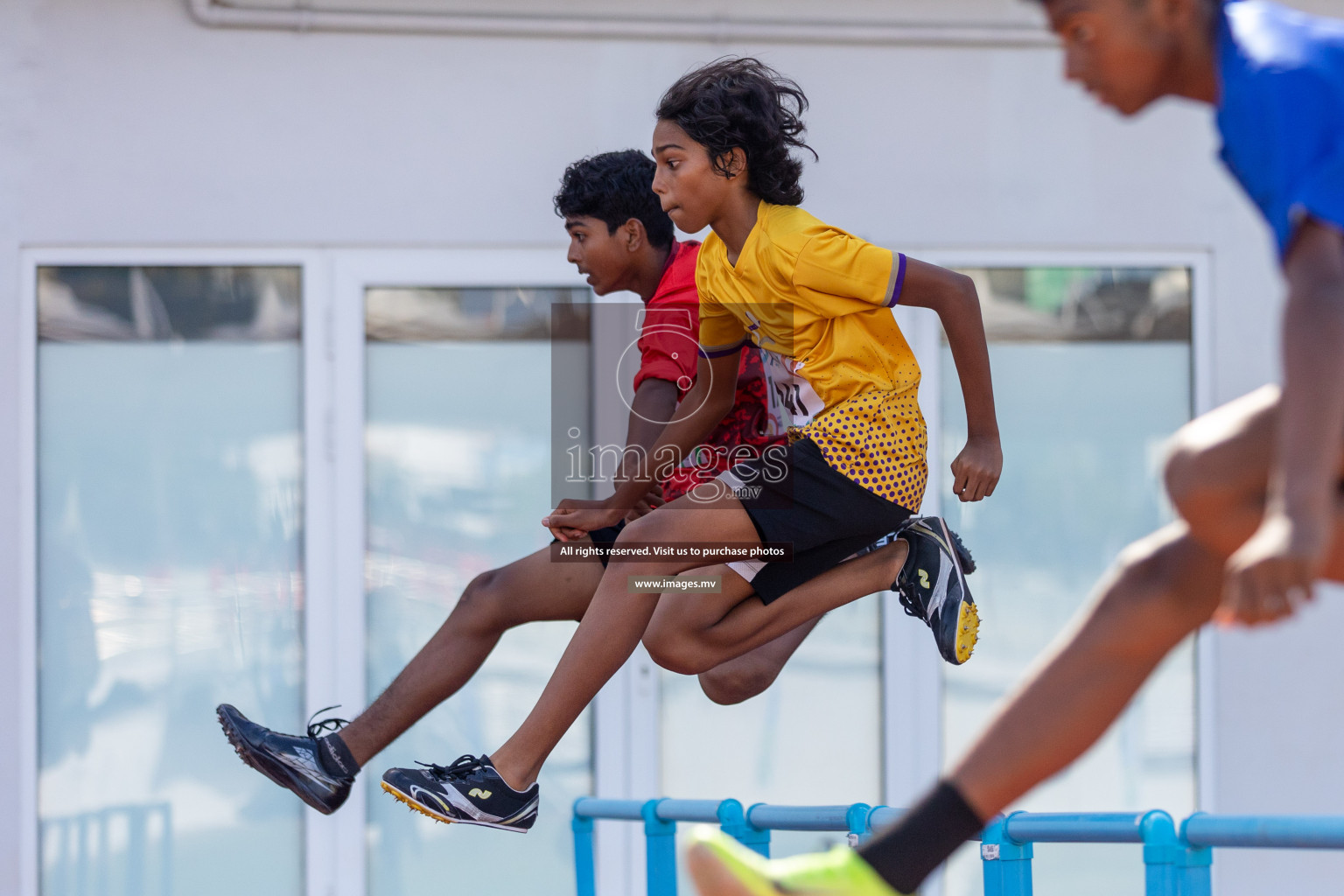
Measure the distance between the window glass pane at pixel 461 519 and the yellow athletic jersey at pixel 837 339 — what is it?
177 cm

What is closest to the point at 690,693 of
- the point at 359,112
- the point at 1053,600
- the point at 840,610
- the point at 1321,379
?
the point at 840,610

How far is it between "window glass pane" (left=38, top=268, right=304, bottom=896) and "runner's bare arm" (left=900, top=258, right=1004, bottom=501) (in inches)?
90.5

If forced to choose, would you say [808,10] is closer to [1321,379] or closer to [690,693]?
[690,693]

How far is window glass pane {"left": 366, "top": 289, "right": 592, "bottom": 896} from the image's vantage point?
3.94 metres

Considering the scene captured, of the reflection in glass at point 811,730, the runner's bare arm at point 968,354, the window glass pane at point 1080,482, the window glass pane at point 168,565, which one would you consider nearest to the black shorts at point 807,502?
the runner's bare arm at point 968,354

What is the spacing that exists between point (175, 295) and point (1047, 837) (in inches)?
114

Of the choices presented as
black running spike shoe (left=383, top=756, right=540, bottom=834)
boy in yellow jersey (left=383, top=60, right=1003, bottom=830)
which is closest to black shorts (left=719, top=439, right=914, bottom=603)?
boy in yellow jersey (left=383, top=60, right=1003, bottom=830)

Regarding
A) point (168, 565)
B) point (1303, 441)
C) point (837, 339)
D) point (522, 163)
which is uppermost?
point (522, 163)

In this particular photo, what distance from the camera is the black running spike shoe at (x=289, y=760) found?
90.3 inches

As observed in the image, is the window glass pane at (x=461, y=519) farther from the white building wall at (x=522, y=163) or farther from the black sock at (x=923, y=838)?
the black sock at (x=923, y=838)

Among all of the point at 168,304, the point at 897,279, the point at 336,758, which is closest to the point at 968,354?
the point at 897,279

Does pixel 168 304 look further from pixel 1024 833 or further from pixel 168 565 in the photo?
pixel 1024 833

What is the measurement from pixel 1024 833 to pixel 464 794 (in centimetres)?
85

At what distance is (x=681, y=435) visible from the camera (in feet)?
7.88
